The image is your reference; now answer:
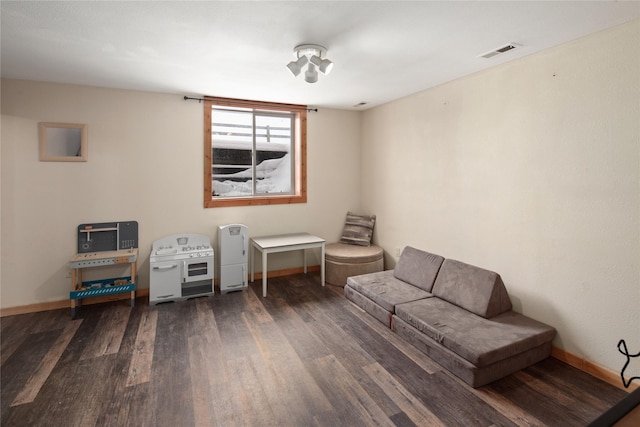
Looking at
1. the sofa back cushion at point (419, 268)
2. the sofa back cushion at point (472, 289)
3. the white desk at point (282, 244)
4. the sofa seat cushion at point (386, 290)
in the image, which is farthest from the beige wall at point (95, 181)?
the sofa back cushion at point (472, 289)

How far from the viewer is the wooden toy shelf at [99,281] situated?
11.4 feet

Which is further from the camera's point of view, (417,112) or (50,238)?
(417,112)

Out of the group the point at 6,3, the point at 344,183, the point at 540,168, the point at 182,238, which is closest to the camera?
the point at 6,3

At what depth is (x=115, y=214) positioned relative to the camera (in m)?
3.93

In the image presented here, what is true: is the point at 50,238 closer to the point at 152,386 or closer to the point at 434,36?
the point at 152,386

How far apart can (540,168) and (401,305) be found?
1688 mm

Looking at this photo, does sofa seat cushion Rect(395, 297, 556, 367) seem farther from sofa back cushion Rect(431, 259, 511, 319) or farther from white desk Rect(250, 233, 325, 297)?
white desk Rect(250, 233, 325, 297)

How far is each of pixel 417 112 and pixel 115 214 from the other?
3861 millimetres

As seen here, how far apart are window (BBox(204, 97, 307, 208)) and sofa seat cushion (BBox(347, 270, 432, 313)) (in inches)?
67.8

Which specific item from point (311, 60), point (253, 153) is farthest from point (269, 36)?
point (253, 153)

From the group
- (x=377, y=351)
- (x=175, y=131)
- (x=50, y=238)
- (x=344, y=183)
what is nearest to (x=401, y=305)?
(x=377, y=351)

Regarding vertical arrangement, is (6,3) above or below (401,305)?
above

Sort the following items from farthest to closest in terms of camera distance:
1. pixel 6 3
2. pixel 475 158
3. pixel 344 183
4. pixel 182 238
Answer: pixel 344 183, pixel 182 238, pixel 475 158, pixel 6 3

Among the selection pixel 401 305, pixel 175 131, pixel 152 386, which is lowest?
pixel 152 386
